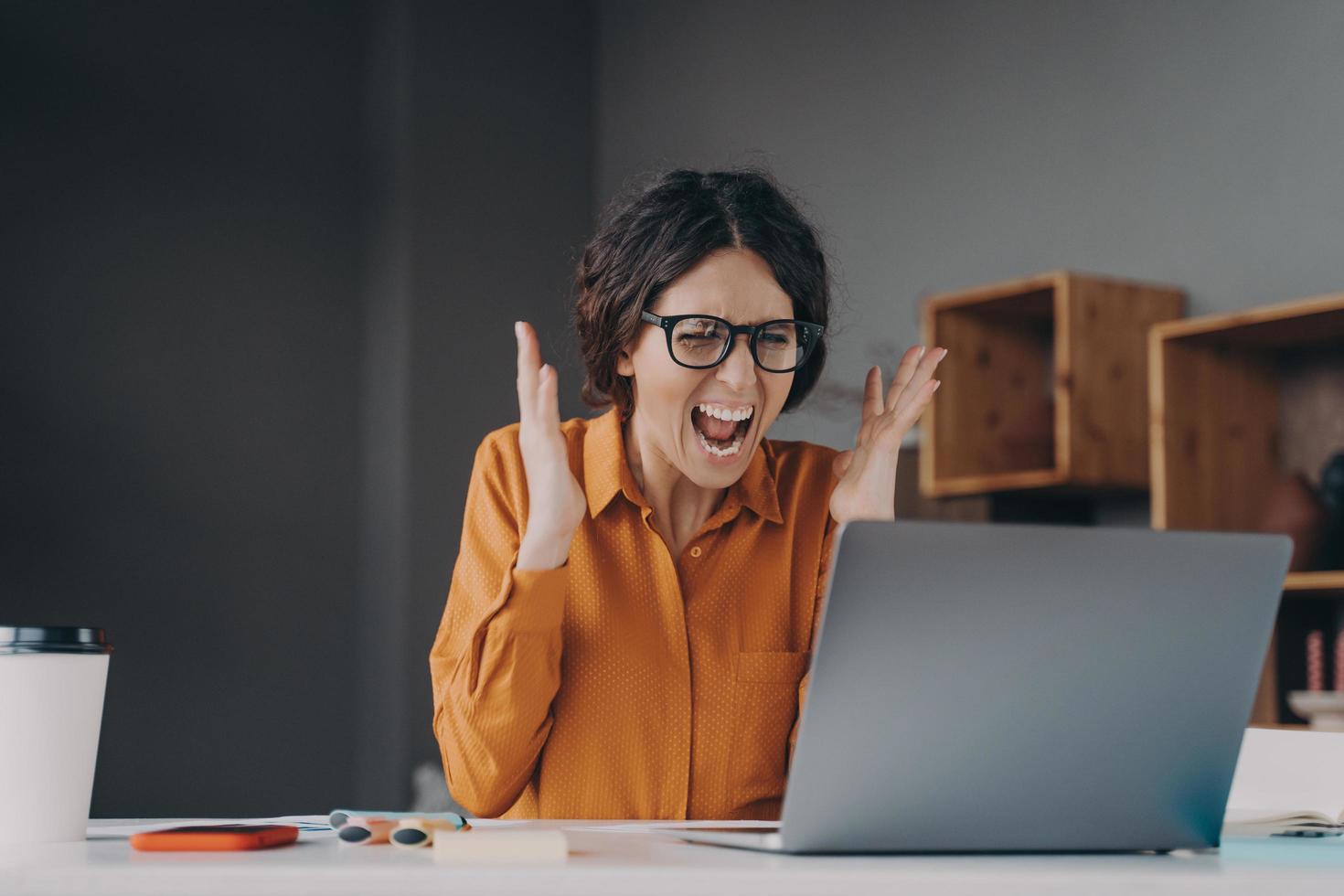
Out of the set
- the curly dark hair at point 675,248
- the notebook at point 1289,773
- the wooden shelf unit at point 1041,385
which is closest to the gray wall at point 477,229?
the wooden shelf unit at point 1041,385

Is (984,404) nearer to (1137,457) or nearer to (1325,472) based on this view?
(1137,457)

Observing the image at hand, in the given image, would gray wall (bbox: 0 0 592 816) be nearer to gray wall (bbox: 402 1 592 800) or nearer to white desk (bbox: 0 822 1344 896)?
gray wall (bbox: 402 1 592 800)

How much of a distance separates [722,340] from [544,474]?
311mm

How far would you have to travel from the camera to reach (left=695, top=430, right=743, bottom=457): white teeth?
5.37 feet

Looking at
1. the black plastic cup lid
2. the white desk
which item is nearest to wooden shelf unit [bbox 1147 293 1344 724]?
the white desk

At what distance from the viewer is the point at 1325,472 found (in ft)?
9.13

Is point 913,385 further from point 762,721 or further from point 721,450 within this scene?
point 762,721

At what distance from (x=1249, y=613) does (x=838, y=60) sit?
140 inches

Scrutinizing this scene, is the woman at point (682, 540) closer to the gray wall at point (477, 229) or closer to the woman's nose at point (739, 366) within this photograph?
the woman's nose at point (739, 366)

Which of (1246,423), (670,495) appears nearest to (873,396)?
(670,495)

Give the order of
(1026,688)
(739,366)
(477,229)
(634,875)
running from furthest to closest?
1. (477,229)
2. (739,366)
3. (1026,688)
4. (634,875)

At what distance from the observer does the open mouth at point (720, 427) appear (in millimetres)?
1635

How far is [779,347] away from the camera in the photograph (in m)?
1.63

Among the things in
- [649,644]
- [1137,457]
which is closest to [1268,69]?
[1137,457]
